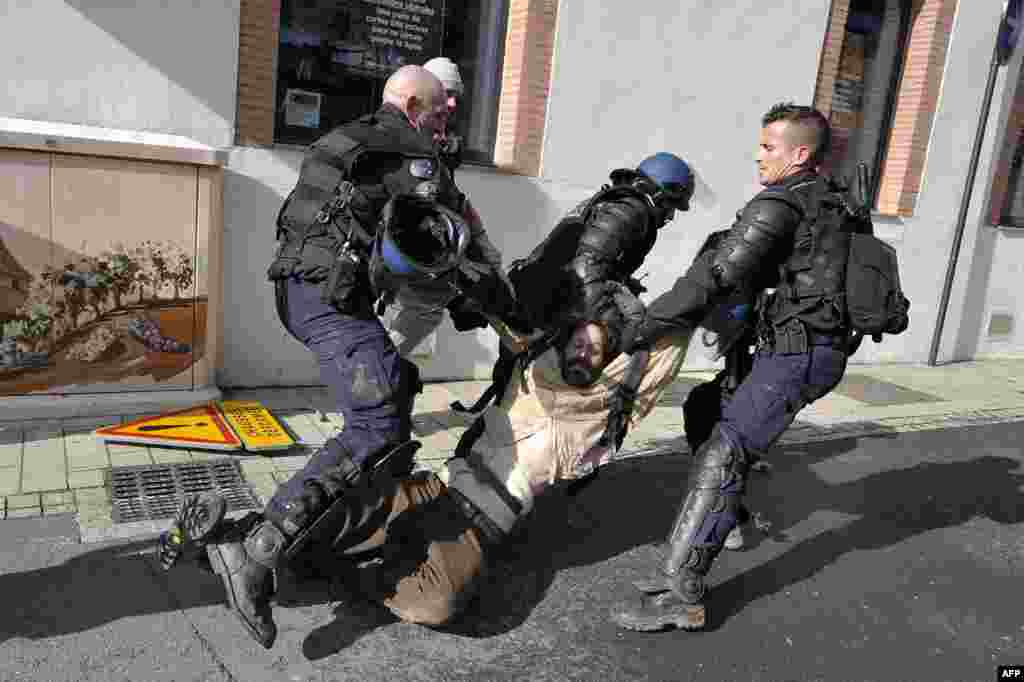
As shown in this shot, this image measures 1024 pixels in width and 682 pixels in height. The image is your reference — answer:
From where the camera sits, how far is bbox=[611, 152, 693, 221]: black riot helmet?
11.6ft

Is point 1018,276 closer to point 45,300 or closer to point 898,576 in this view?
point 898,576

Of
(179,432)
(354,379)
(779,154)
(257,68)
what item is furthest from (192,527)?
(257,68)

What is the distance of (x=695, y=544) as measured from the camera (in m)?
3.24

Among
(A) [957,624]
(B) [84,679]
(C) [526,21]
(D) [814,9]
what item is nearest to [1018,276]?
(D) [814,9]

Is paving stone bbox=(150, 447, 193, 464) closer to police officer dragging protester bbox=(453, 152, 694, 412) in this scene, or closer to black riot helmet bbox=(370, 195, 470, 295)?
police officer dragging protester bbox=(453, 152, 694, 412)

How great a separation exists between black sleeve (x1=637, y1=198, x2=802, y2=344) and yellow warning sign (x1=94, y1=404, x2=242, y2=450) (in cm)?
248

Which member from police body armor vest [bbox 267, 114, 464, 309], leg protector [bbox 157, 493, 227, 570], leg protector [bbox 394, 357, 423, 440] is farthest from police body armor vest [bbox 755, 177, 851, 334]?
leg protector [bbox 157, 493, 227, 570]

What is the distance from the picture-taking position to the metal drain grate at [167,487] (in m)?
3.77

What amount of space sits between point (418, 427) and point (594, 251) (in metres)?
2.36

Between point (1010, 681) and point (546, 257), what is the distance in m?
2.44

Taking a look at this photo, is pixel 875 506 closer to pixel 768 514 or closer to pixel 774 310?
pixel 768 514

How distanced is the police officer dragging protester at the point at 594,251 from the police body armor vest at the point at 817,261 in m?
0.42

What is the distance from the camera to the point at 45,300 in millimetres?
4605

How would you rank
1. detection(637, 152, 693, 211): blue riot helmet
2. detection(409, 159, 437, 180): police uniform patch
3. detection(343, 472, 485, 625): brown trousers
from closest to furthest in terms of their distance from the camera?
detection(409, 159, 437, 180): police uniform patch < detection(343, 472, 485, 625): brown trousers < detection(637, 152, 693, 211): blue riot helmet
